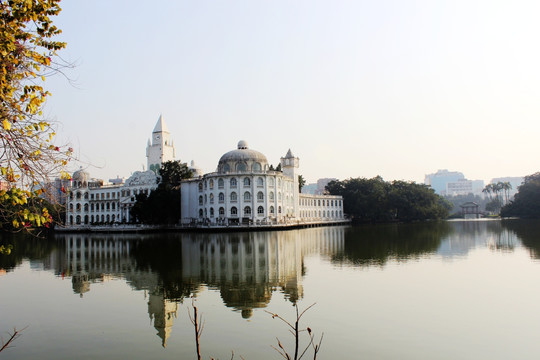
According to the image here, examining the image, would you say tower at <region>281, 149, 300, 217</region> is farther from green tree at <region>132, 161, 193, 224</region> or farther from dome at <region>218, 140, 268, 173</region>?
green tree at <region>132, 161, 193, 224</region>

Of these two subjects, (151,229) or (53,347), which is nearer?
(53,347)

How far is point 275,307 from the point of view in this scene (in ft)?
49.9

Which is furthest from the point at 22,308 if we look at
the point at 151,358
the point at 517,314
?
the point at 517,314

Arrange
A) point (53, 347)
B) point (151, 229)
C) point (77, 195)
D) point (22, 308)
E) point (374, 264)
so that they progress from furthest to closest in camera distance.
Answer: point (77, 195), point (151, 229), point (374, 264), point (22, 308), point (53, 347)

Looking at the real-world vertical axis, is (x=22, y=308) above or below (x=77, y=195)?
below

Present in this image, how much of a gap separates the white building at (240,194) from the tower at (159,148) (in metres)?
23.0

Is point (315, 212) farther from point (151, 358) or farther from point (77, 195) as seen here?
point (151, 358)

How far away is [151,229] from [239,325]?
65.0 m

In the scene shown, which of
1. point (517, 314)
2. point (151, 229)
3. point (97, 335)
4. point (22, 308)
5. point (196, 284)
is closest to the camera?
point (97, 335)

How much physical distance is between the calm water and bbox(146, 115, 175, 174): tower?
3091 inches

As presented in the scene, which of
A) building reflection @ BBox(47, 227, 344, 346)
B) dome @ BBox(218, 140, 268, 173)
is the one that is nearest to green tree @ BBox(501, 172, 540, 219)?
dome @ BBox(218, 140, 268, 173)

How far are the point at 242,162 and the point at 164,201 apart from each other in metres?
14.6

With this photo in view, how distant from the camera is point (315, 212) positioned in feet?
332

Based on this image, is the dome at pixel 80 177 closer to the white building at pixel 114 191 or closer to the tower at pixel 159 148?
the white building at pixel 114 191
